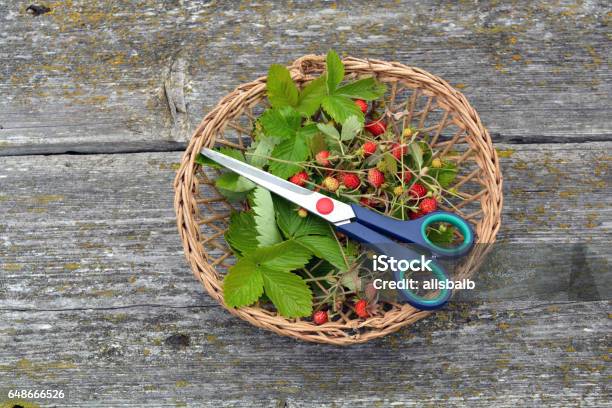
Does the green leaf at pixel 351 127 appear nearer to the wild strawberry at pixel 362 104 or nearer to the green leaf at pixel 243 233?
the wild strawberry at pixel 362 104

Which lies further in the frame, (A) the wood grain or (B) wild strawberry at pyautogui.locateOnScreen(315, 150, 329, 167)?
(A) the wood grain

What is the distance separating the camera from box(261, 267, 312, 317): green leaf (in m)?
0.89

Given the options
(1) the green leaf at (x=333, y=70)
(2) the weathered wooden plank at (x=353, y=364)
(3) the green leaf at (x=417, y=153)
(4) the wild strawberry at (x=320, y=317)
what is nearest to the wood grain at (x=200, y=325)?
(2) the weathered wooden plank at (x=353, y=364)

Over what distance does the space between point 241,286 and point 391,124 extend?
368mm

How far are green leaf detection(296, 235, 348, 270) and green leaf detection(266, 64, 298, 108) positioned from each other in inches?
8.4

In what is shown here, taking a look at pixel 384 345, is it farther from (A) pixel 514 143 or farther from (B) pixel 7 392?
(B) pixel 7 392

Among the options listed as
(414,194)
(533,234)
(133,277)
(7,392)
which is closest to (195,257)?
(133,277)

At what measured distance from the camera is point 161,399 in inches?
41.7

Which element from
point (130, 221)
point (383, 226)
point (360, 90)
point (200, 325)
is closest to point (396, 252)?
Answer: point (383, 226)

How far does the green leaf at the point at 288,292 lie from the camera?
892 mm

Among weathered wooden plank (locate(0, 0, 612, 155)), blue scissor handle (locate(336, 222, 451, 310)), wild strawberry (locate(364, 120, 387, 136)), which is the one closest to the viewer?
blue scissor handle (locate(336, 222, 451, 310))

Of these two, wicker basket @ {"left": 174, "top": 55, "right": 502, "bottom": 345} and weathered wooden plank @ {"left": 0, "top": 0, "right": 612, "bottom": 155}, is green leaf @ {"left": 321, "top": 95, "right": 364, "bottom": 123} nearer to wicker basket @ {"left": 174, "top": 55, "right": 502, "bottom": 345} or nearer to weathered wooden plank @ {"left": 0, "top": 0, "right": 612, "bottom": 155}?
wicker basket @ {"left": 174, "top": 55, "right": 502, "bottom": 345}

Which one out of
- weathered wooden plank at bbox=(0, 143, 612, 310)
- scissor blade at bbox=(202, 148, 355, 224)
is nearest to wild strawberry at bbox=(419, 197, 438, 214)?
scissor blade at bbox=(202, 148, 355, 224)

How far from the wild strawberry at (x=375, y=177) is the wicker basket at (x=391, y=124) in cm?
11
